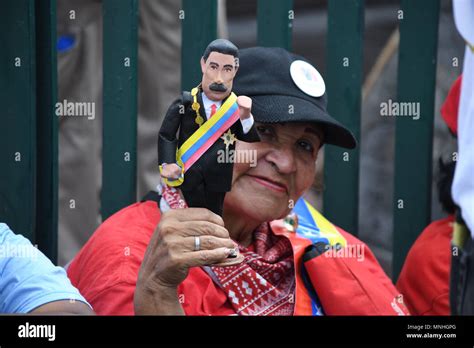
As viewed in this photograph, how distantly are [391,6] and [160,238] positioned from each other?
127 inches

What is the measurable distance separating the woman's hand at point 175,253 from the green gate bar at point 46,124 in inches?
41.8

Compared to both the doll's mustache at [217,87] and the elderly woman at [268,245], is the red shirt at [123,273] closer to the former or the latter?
the elderly woman at [268,245]

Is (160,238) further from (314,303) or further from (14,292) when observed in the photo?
(314,303)

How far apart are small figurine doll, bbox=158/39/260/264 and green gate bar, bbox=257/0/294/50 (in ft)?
3.91

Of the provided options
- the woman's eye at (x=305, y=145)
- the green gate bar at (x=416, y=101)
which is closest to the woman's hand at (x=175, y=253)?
the woman's eye at (x=305, y=145)

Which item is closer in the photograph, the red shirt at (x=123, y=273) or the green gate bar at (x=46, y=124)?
→ the red shirt at (x=123, y=273)

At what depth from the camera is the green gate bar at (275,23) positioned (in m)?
3.25

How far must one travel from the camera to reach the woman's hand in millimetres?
2104

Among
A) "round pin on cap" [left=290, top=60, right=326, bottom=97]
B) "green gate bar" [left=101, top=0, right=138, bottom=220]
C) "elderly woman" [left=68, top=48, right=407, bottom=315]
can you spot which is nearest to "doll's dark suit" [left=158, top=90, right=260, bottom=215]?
"elderly woman" [left=68, top=48, right=407, bottom=315]

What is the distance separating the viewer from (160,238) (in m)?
2.14

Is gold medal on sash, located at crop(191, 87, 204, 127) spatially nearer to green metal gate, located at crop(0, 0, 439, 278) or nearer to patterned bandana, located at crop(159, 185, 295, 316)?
patterned bandana, located at crop(159, 185, 295, 316)

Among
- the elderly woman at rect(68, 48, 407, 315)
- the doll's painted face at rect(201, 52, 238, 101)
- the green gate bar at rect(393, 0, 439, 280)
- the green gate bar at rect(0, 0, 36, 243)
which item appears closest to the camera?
the doll's painted face at rect(201, 52, 238, 101)

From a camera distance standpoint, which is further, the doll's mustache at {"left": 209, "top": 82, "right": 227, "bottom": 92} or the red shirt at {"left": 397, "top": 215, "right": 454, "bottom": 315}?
the red shirt at {"left": 397, "top": 215, "right": 454, "bottom": 315}
